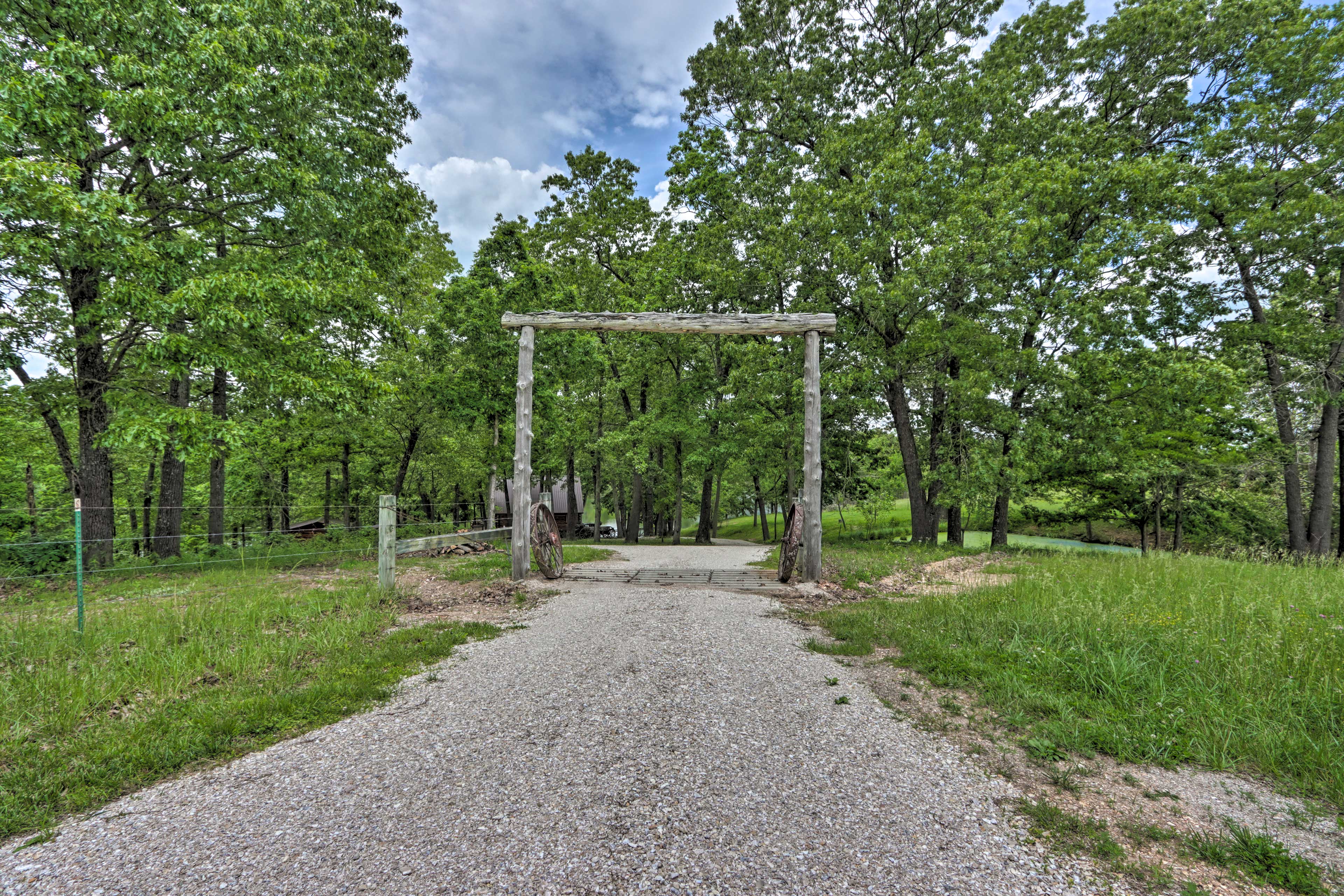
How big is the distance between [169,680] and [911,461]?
1556 centimetres

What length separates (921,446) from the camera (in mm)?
16922

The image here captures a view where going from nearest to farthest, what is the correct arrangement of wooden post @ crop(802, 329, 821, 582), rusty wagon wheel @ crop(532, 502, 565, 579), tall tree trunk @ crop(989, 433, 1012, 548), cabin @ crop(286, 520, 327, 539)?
wooden post @ crop(802, 329, 821, 582), rusty wagon wheel @ crop(532, 502, 565, 579), tall tree trunk @ crop(989, 433, 1012, 548), cabin @ crop(286, 520, 327, 539)

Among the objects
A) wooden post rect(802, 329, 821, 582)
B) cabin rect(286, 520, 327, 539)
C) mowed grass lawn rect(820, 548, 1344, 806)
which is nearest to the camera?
mowed grass lawn rect(820, 548, 1344, 806)

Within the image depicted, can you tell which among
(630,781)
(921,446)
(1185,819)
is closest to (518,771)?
(630,781)

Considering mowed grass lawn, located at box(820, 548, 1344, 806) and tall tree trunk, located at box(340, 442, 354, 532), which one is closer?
mowed grass lawn, located at box(820, 548, 1344, 806)

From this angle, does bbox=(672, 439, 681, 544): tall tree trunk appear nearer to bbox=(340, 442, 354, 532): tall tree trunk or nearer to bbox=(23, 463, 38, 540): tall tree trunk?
bbox=(340, 442, 354, 532): tall tree trunk

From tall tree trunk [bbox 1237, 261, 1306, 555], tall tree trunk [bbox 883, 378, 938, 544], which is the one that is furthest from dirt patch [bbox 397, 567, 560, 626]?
tall tree trunk [bbox 1237, 261, 1306, 555]

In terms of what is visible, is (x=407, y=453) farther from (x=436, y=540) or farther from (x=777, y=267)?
(x=777, y=267)

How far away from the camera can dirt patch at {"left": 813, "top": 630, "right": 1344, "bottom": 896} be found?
2.17 m

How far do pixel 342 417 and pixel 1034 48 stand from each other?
2080 cm

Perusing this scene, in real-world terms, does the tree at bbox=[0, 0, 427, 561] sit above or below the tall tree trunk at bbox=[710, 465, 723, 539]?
above

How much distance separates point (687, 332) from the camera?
30.3 ft

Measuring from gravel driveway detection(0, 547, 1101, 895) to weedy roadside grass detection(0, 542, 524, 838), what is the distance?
261 mm

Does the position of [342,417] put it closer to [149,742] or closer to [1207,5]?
[149,742]
